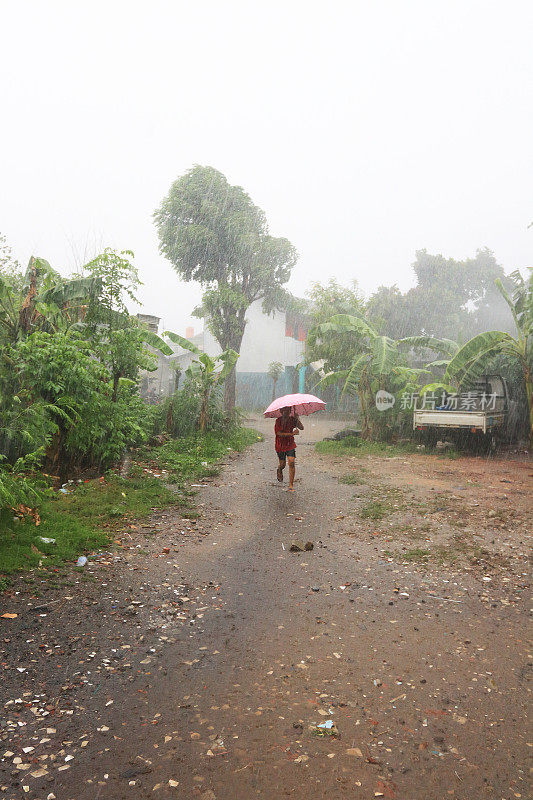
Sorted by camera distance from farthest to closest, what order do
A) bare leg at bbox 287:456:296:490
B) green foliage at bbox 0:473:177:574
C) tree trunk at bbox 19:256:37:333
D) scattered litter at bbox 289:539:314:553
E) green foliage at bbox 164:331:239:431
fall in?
green foliage at bbox 164:331:239:431, bare leg at bbox 287:456:296:490, tree trunk at bbox 19:256:37:333, scattered litter at bbox 289:539:314:553, green foliage at bbox 0:473:177:574

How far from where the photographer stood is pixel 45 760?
240 centimetres

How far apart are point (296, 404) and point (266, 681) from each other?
5218 mm

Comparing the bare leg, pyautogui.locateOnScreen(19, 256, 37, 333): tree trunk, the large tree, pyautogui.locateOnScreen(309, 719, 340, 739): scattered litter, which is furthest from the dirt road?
the large tree

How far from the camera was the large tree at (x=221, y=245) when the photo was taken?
74.6 ft

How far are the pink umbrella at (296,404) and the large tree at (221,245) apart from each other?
14.9 metres

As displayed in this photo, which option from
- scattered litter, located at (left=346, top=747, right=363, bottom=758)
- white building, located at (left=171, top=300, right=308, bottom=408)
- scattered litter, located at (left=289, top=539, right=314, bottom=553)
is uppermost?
white building, located at (left=171, top=300, right=308, bottom=408)

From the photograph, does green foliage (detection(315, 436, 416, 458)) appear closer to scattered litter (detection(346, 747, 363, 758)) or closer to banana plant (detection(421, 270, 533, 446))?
banana plant (detection(421, 270, 533, 446))

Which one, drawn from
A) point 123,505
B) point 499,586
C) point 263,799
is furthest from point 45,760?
point 123,505

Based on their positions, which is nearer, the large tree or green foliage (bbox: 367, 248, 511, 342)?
the large tree

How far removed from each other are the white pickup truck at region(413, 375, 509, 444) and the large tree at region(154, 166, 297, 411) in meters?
11.6

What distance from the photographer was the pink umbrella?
8.05 metres

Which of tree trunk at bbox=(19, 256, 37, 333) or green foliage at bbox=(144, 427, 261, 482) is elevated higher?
tree trunk at bbox=(19, 256, 37, 333)

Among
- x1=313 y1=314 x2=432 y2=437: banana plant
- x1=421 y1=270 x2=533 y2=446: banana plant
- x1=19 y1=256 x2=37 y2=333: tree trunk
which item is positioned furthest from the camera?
x1=313 y1=314 x2=432 y2=437: banana plant

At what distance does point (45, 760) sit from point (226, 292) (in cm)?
2154
